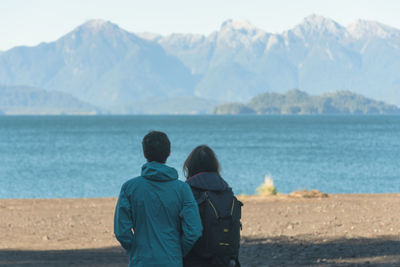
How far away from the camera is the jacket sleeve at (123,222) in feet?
14.6

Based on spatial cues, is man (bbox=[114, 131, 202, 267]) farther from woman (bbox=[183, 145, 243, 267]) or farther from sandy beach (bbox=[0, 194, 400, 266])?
sandy beach (bbox=[0, 194, 400, 266])

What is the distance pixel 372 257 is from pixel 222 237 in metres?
5.37

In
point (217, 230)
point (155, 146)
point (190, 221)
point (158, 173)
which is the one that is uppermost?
point (155, 146)

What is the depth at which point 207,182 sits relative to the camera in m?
4.74

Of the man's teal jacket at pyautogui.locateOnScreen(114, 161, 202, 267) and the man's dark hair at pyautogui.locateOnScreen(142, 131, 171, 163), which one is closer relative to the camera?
the man's teal jacket at pyautogui.locateOnScreen(114, 161, 202, 267)

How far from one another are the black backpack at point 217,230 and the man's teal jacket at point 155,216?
16 centimetres

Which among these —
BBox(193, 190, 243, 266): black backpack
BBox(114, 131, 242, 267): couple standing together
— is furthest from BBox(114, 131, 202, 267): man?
BBox(193, 190, 243, 266): black backpack

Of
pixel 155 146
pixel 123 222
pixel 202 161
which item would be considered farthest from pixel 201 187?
pixel 123 222

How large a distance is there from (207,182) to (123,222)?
69cm

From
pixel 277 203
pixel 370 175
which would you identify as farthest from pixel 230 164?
Result: pixel 277 203

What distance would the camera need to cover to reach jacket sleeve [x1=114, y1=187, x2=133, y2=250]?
4.45 meters

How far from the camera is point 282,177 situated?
4709 centimetres

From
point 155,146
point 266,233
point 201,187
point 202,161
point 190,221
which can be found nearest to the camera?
point 190,221

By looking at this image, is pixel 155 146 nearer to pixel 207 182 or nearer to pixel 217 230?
pixel 207 182
